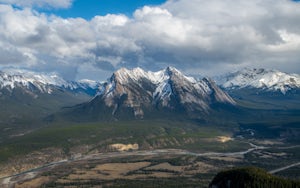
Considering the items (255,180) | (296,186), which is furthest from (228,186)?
(296,186)

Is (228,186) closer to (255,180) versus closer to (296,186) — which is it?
(255,180)

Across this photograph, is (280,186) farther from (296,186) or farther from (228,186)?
(228,186)

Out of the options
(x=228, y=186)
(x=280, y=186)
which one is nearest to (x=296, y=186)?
(x=280, y=186)
